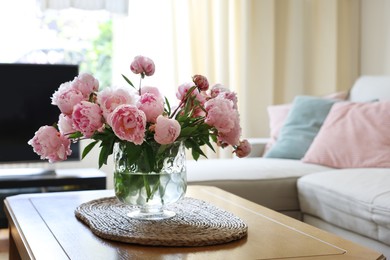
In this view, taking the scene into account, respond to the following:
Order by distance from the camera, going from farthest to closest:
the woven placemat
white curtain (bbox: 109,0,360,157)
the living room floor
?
white curtain (bbox: 109,0,360,157), the living room floor, the woven placemat

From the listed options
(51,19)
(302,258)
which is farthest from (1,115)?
(302,258)

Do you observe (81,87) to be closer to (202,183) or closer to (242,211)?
(242,211)

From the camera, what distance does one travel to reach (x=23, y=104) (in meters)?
3.82

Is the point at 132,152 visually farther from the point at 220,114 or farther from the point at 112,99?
the point at 220,114

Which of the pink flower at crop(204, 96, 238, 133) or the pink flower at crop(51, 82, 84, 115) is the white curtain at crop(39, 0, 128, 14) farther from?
the pink flower at crop(204, 96, 238, 133)

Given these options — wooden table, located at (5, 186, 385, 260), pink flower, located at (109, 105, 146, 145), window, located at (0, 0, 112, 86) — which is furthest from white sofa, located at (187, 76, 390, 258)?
window, located at (0, 0, 112, 86)

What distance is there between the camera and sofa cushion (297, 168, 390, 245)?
267cm

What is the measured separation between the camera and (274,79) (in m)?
5.01

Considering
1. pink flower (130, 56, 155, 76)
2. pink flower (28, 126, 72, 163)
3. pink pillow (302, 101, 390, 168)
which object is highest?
pink flower (130, 56, 155, 76)

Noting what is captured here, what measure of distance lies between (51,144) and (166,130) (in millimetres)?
337

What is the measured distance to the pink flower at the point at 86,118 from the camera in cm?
176

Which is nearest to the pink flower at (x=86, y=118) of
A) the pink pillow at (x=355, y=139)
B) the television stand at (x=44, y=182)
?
the television stand at (x=44, y=182)

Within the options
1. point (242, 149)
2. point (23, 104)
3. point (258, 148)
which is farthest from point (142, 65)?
point (258, 148)

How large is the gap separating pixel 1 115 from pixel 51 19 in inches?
38.6
